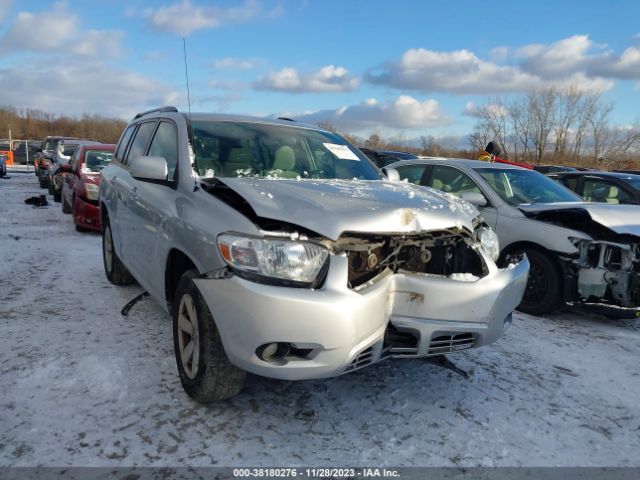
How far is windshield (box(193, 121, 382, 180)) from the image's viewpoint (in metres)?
3.38

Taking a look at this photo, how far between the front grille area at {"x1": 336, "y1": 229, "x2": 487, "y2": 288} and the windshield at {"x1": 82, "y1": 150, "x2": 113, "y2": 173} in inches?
288

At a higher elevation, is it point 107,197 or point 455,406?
point 107,197

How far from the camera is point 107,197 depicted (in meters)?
5.03

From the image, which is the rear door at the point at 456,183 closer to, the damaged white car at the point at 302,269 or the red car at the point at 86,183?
the damaged white car at the point at 302,269

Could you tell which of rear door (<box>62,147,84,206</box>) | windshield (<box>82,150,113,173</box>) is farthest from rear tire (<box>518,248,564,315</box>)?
rear door (<box>62,147,84,206</box>)

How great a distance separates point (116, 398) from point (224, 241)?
47.6 inches

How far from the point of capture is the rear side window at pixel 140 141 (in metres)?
4.37

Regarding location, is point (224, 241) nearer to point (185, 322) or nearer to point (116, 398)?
point (185, 322)

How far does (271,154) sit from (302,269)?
150 cm

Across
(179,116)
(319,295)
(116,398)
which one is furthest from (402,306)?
(179,116)

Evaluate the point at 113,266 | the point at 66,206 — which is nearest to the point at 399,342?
the point at 113,266

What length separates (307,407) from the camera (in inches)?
113

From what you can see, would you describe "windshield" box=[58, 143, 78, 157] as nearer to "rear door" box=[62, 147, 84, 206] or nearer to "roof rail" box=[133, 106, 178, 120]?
"rear door" box=[62, 147, 84, 206]

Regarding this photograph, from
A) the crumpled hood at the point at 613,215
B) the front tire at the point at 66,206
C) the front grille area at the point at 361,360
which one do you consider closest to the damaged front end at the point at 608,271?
the crumpled hood at the point at 613,215
